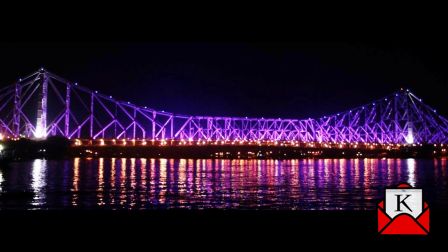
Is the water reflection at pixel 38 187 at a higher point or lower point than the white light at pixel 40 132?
lower

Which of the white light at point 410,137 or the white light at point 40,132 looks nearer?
the white light at point 40,132

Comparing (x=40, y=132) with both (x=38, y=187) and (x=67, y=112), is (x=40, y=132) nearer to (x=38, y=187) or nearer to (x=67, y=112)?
(x=67, y=112)

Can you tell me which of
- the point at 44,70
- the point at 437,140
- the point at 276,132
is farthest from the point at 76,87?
the point at 437,140

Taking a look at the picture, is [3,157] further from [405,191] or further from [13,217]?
[405,191]

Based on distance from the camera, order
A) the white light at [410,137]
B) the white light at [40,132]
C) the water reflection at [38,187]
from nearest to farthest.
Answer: the water reflection at [38,187] → the white light at [40,132] → the white light at [410,137]

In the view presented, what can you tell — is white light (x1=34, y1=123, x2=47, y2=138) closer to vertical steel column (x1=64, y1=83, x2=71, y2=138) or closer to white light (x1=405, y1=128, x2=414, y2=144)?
vertical steel column (x1=64, y1=83, x2=71, y2=138)

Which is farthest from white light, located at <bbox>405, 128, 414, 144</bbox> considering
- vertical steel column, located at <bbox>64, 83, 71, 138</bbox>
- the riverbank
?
vertical steel column, located at <bbox>64, 83, 71, 138</bbox>

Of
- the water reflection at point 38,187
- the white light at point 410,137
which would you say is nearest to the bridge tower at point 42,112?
the water reflection at point 38,187

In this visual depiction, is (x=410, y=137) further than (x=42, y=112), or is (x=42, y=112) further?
(x=410, y=137)

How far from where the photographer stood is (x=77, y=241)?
5.04 meters

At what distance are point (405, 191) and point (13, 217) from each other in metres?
4.47

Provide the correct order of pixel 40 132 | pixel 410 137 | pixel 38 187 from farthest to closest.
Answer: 1. pixel 410 137
2. pixel 40 132
3. pixel 38 187

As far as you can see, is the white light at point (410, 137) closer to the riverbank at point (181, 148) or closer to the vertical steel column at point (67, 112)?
the riverbank at point (181, 148)

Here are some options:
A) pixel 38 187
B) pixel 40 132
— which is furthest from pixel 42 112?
pixel 38 187
